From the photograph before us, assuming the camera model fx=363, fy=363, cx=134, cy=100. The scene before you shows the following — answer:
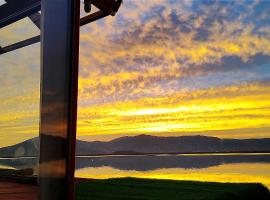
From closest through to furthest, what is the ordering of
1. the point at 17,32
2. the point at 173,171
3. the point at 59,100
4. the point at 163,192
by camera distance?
the point at 59,100, the point at 163,192, the point at 17,32, the point at 173,171

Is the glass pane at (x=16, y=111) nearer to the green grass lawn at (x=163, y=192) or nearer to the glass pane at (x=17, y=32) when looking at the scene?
the glass pane at (x=17, y=32)

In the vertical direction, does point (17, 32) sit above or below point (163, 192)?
above

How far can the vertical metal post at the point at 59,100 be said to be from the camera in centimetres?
148

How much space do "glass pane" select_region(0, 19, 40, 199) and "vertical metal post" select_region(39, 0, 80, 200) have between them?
42.8 inches

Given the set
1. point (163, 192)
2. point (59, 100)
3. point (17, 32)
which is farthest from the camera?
point (17, 32)

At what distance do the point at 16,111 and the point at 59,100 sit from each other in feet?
6.09

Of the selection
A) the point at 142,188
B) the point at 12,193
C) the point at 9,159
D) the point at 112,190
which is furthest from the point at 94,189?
the point at 9,159

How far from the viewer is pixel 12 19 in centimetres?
274

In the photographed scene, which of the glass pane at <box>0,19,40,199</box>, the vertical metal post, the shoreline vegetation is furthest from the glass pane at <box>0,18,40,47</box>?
the vertical metal post

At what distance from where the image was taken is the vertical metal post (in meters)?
1.48

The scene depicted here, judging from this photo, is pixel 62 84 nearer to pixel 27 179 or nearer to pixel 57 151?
pixel 57 151

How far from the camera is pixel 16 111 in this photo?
127 inches

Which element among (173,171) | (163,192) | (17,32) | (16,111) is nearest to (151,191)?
(163,192)

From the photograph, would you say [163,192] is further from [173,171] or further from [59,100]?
[173,171]
